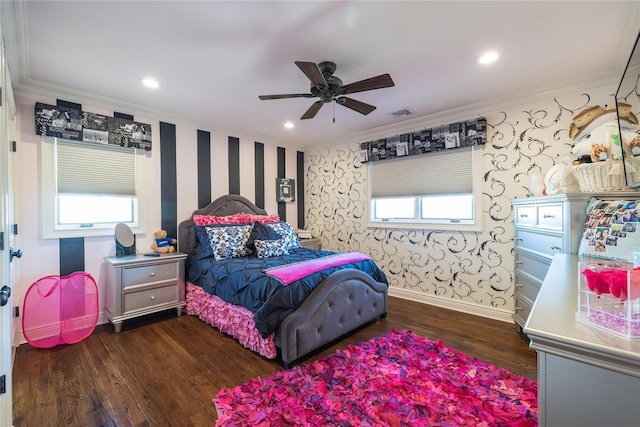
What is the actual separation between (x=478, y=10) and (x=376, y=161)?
2.50 metres

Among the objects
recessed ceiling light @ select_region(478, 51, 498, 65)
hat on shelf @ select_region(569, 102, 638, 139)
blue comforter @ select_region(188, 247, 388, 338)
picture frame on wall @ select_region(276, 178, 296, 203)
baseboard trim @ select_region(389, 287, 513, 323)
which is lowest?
baseboard trim @ select_region(389, 287, 513, 323)

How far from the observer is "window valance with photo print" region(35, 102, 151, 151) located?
2.67 meters

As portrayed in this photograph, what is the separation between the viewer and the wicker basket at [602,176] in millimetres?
1884

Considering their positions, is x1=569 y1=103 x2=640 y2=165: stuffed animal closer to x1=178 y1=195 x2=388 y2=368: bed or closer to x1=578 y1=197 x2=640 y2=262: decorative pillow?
x1=578 y1=197 x2=640 y2=262: decorative pillow

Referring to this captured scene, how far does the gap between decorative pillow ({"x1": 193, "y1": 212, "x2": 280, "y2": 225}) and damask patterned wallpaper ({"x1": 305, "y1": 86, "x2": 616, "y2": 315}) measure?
1.27 m

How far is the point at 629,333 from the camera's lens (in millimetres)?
623

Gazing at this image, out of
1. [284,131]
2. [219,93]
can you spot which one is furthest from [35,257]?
[284,131]

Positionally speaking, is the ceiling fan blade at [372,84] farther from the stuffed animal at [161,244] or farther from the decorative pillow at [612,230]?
the stuffed animal at [161,244]

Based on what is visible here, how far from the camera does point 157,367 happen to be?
2.18m

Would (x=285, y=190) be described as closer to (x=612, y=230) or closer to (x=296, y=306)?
(x=296, y=306)

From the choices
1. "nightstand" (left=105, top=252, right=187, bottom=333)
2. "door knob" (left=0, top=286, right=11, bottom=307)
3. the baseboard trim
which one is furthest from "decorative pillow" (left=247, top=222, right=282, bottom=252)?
"door knob" (left=0, top=286, right=11, bottom=307)

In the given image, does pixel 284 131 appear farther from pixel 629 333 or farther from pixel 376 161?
pixel 629 333

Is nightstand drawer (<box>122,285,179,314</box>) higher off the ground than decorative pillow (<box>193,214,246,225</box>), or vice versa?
decorative pillow (<box>193,214,246,225</box>)

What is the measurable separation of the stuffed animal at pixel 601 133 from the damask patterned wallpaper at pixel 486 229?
10 centimetres
